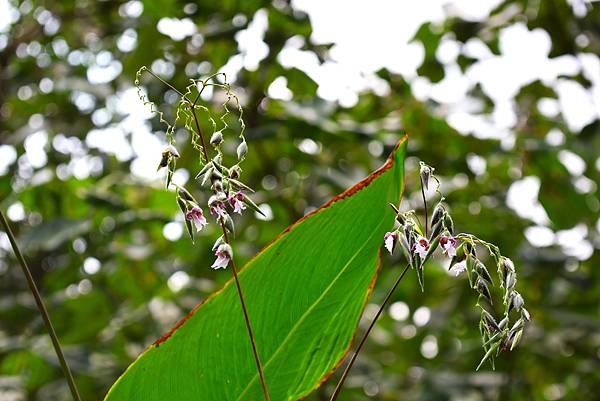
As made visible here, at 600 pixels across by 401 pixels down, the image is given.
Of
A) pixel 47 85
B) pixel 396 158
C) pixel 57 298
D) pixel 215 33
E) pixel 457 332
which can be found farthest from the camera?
pixel 47 85

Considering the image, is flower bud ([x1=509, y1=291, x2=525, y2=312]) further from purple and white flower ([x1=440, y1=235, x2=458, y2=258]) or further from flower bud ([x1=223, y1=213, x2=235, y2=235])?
flower bud ([x1=223, y1=213, x2=235, y2=235])

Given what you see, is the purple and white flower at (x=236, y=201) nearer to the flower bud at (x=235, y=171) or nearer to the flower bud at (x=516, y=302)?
the flower bud at (x=235, y=171)

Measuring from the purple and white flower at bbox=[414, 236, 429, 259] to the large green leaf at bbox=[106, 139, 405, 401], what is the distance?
109 millimetres

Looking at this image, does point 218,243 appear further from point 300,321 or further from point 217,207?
point 300,321

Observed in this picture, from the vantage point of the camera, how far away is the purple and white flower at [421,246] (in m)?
0.69

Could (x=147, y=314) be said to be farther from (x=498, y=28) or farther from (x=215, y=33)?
(x=498, y=28)

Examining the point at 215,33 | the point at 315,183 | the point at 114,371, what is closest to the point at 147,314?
the point at 114,371

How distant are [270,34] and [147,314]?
71 cm

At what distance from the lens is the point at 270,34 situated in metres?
1.86

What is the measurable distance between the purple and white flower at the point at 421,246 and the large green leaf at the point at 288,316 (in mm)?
109

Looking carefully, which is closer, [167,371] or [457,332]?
[167,371]

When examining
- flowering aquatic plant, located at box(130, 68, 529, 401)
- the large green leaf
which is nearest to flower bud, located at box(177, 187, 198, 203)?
flowering aquatic plant, located at box(130, 68, 529, 401)

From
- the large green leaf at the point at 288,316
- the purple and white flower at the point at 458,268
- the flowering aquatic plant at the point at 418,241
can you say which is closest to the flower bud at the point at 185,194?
the flowering aquatic plant at the point at 418,241

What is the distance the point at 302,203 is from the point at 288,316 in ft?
4.03
